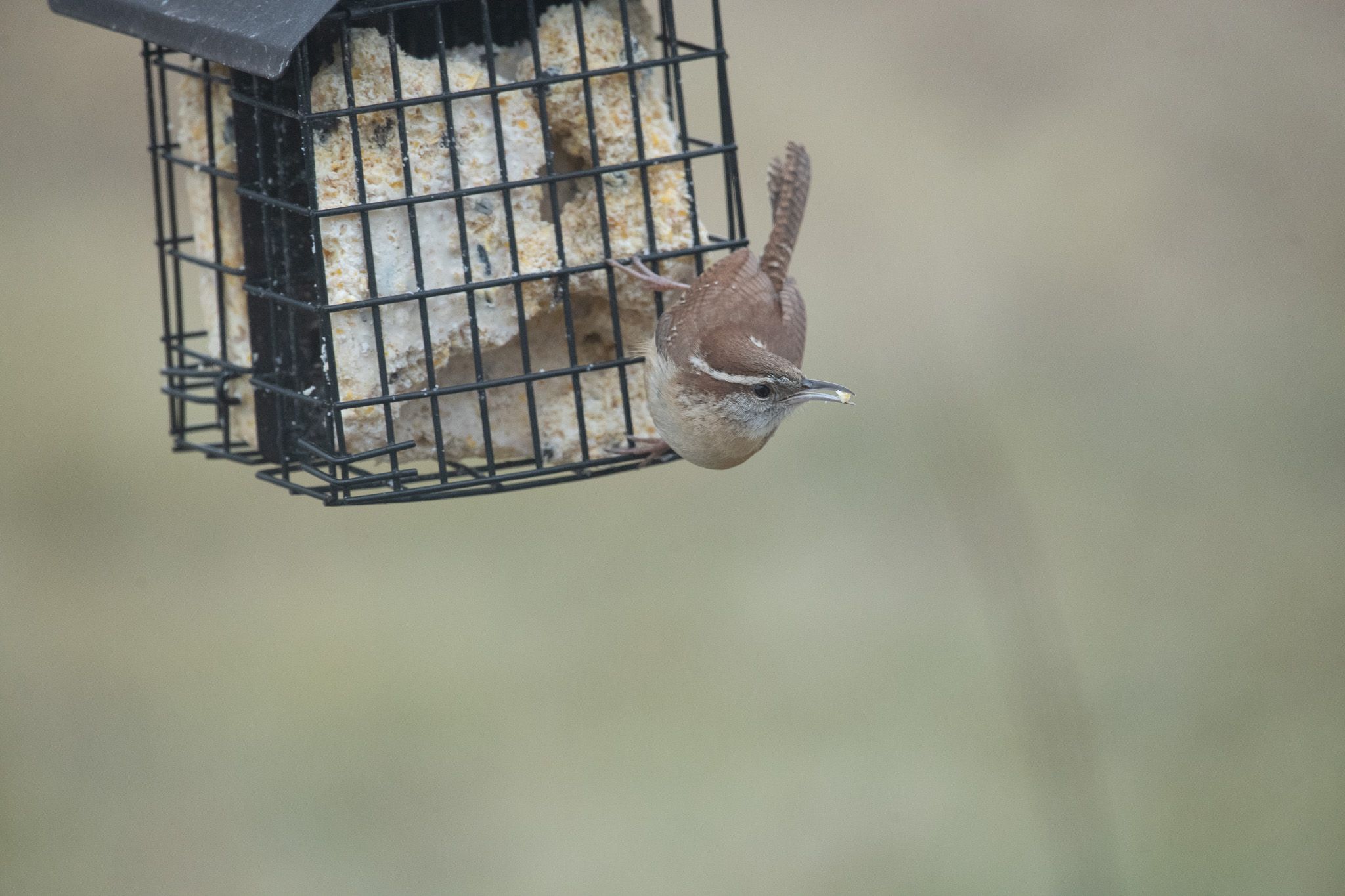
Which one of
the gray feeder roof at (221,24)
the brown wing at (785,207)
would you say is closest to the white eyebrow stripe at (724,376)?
the brown wing at (785,207)

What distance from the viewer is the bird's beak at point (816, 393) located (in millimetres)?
3270

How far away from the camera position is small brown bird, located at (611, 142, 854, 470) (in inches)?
130

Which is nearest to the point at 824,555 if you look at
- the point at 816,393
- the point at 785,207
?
the point at 785,207

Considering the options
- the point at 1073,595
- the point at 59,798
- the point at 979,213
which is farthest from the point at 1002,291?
the point at 59,798

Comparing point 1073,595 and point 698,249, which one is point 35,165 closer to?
Answer: point 698,249

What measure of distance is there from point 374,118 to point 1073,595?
4.58 metres

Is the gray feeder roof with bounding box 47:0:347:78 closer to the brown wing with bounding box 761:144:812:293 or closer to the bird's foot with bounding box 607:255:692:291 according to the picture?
the bird's foot with bounding box 607:255:692:291

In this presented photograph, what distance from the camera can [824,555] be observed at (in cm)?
673

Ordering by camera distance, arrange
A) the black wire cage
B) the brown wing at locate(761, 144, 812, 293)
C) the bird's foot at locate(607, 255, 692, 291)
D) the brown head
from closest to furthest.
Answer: the black wire cage, the brown head, the bird's foot at locate(607, 255, 692, 291), the brown wing at locate(761, 144, 812, 293)

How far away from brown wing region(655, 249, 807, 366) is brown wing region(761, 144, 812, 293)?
0.05m

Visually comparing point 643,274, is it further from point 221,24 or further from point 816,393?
point 221,24

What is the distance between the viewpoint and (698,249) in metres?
3.50

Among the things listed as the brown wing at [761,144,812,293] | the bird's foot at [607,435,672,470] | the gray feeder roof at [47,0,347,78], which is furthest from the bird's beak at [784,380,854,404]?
the gray feeder roof at [47,0,347,78]

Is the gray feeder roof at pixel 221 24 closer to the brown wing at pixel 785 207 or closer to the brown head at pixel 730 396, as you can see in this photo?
the brown head at pixel 730 396
